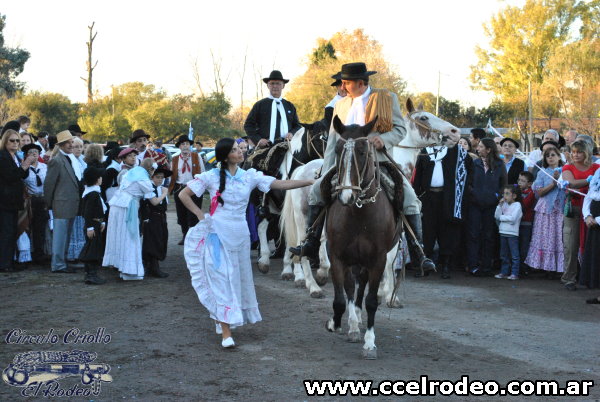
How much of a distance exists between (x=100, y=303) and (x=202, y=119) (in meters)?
33.8

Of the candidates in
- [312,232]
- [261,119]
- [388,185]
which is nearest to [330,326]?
[312,232]

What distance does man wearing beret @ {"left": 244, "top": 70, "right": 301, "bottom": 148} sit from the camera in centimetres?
1180

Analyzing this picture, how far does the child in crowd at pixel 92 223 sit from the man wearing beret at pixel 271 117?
288 centimetres

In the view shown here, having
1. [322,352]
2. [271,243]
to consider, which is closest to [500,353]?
[322,352]

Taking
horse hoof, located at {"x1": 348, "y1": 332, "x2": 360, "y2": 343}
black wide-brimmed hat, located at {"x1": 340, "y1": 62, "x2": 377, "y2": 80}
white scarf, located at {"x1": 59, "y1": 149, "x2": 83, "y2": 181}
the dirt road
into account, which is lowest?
the dirt road

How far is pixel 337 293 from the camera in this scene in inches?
274

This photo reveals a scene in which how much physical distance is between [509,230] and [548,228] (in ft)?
2.10

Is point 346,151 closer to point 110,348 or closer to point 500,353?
point 500,353

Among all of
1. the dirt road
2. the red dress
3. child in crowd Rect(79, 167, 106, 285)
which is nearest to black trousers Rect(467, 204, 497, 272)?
the dirt road

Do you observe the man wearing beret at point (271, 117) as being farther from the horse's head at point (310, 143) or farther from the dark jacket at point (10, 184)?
the dark jacket at point (10, 184)

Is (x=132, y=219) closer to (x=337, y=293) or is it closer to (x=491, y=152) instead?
(x=337, y=293)

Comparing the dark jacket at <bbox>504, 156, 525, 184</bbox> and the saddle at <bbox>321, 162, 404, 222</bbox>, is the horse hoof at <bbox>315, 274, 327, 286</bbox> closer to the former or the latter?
the saddle at <bbox>321, 162, 404, 222</bbox>

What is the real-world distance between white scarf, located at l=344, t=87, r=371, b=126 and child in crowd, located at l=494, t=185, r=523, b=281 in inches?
206

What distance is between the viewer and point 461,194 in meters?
11.5
